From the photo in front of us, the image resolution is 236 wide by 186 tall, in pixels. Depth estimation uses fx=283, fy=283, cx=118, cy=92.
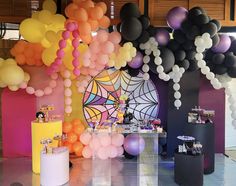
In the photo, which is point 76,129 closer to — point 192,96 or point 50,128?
point 50,128

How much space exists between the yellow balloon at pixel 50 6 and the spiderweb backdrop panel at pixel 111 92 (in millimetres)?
1563

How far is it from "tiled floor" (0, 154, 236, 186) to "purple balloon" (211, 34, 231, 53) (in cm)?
209

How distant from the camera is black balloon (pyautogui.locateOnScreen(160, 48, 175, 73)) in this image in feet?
15.4

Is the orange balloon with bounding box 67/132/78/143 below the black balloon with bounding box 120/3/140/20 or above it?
below

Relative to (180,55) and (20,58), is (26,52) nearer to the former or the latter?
(20,58)

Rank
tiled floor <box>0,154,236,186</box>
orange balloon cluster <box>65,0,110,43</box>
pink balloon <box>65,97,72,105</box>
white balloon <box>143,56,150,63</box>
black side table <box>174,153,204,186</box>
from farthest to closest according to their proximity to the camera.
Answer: pink balloon <box>65,97,72,105</box> → white balloon <box>143,56,150,63</box> → orange balloon cluster <box>65,0,110,43</box> → tiled floor <box>0,154,236,186</box> → black side table <box>174,153,204,186</box>

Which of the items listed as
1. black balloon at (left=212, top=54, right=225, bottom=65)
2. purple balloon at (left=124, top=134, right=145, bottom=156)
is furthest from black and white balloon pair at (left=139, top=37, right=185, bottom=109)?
purple balloon at (left=124, top=134, right=145, bottom=156)

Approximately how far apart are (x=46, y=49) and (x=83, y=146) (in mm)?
1954

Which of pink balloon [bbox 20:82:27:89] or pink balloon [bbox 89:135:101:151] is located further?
pink balloon [bbox 20:82:27:89]

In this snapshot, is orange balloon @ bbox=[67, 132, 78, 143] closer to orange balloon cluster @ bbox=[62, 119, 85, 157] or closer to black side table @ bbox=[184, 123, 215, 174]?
orange balloon cluster @ bbox=[62, 119, 85, 157]

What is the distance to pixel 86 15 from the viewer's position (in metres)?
4.40

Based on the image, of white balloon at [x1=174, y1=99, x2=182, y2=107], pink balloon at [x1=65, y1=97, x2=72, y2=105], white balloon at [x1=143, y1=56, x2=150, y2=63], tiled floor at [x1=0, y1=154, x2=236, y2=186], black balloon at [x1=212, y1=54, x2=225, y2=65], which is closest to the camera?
tiled floor at [x1=0, y1=154, x2=236, y2=186]

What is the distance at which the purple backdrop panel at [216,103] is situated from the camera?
5.84m

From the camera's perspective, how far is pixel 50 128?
456cm
